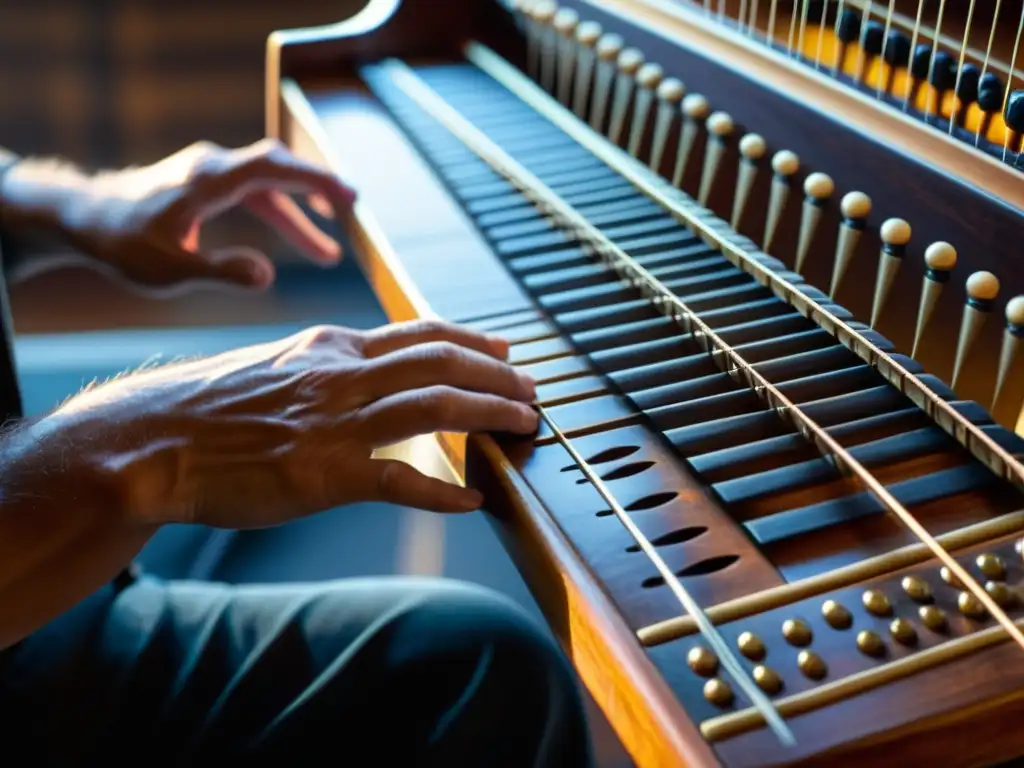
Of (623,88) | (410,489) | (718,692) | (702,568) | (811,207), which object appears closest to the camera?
(718,692)

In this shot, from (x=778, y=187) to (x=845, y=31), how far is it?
0.52 ft

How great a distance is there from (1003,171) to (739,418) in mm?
280

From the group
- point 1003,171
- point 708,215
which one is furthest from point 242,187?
point 1003,171

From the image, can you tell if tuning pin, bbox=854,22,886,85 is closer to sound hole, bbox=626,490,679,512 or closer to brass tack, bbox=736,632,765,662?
sound hole, bbox=626,490,679,512

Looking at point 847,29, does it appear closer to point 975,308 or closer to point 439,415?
point 975,308

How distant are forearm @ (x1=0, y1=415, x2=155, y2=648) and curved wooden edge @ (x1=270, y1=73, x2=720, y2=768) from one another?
0.88 feet

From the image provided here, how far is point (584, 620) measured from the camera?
67 centimetres

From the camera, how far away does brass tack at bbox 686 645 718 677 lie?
61cm

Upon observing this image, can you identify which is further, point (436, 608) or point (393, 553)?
point (393, 553)

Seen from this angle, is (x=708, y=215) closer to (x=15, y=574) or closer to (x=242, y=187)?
(x=242, y=187)

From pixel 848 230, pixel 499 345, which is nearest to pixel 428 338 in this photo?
pixel 499 345

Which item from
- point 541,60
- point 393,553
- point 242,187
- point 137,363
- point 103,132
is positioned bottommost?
point 393,553

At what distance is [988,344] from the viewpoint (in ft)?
2.83

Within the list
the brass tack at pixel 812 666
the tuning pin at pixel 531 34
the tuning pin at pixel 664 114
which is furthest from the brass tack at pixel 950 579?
the tuning pin at pixel 531 34
